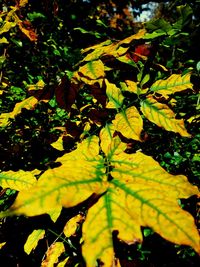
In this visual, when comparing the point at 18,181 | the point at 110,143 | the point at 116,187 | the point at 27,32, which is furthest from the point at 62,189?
the point at 27,32

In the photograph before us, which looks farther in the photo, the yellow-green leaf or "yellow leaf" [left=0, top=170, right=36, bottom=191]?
"yellow leaf" [left=0, top=170, right=36, bottom=191]

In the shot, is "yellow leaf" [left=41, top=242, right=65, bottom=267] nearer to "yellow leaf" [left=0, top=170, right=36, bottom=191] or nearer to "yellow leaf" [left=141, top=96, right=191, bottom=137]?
"yellow leaf" [left=0, top=170, right=36, bottom=191]

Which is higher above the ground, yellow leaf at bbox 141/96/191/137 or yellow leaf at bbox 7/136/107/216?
yellow leaf at bbox 141/96/191/137

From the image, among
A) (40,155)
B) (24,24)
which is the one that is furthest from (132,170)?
(24,24)

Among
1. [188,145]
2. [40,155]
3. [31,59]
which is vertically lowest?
[188,145]

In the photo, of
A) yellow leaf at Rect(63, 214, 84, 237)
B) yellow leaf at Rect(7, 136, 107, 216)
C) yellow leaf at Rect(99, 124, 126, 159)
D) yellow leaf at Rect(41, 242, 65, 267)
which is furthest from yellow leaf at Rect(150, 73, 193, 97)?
yellow leaf at Rect(41, 242, 65, 267)

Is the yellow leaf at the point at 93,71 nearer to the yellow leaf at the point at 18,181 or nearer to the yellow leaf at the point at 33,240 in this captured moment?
the yellow leaf at the point at 18,181

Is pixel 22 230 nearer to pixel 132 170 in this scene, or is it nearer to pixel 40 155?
pixel 40 155
